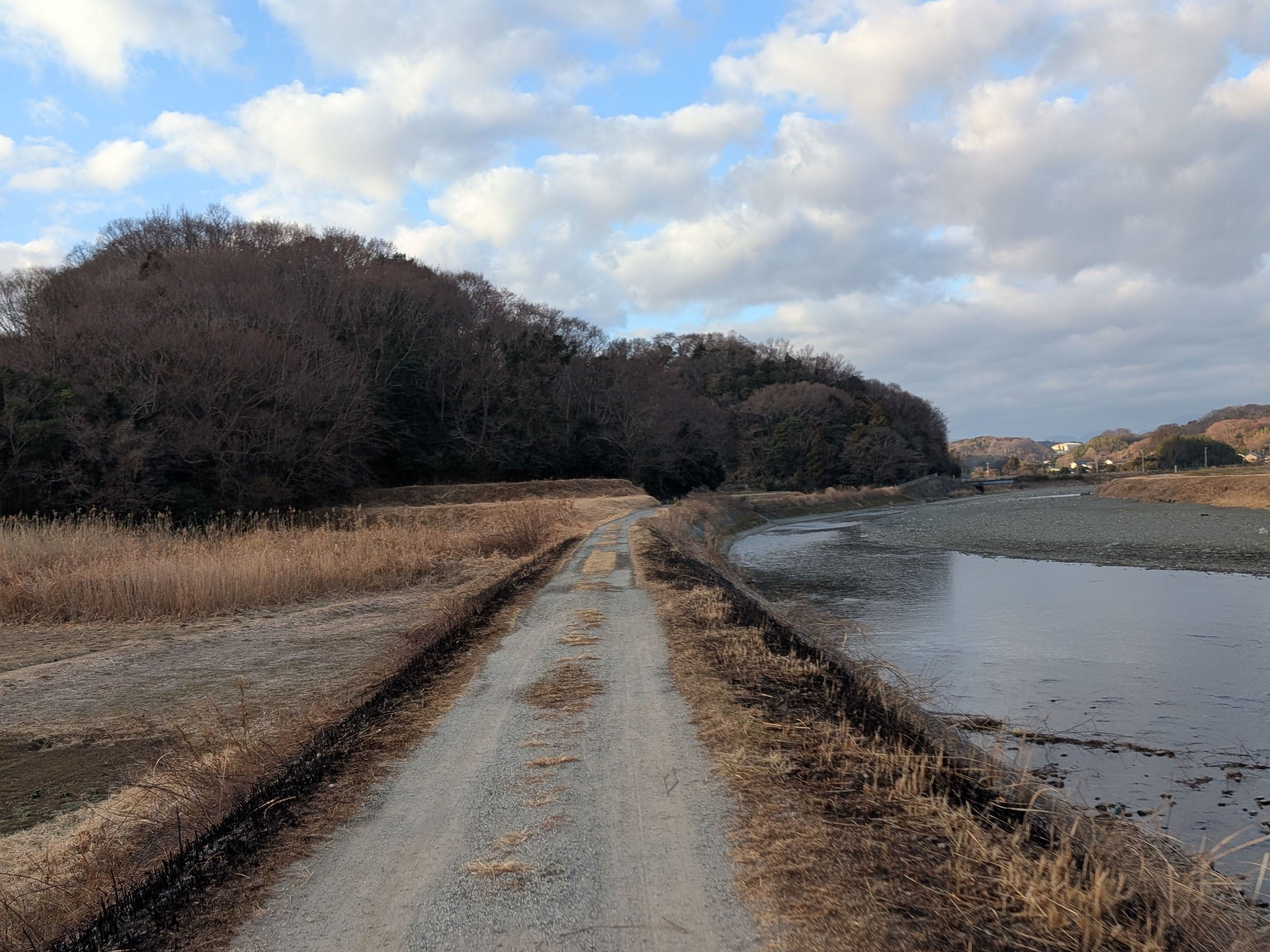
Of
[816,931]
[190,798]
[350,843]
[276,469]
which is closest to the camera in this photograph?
[816,931]

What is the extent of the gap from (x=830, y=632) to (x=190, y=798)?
10742 mm

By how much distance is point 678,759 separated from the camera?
19.0 feet

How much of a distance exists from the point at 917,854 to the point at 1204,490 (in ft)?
221

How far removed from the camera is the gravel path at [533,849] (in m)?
3.51

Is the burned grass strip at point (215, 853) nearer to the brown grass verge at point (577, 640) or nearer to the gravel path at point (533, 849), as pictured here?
the gravel path at point (533, 849)

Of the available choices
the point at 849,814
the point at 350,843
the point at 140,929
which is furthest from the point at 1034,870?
the point at 140,929

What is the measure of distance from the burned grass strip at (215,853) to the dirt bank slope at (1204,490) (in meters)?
56.1

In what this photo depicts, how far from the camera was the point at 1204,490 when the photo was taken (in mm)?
59812

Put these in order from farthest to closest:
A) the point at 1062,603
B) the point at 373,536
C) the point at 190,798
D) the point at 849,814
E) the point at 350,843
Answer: the point at 373,536
the point at 1062,603
the point at 190,798
the point at 849,814
the point at 350,843

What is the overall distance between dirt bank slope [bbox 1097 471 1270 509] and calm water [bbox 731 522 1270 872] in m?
35.8

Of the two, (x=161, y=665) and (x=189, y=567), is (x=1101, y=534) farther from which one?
(x=161, y=665)

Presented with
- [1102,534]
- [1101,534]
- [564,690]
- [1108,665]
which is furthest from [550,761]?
[1102,534]

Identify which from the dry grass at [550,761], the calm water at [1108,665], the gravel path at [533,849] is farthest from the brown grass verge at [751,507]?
the dry grass at [550,761]

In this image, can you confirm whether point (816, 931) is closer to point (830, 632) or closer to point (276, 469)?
point (830, 632)
